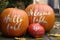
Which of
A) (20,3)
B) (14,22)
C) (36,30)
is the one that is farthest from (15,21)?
(20,3)

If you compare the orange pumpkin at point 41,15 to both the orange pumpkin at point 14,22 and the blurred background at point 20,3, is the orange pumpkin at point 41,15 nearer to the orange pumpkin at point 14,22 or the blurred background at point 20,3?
the orange pumpkin at point 14,22

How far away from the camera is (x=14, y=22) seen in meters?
2.28

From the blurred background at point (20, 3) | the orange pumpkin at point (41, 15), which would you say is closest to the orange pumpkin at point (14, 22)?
the orange pumpkin at point (41, 15)

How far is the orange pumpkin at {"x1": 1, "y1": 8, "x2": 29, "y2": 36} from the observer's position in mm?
2281

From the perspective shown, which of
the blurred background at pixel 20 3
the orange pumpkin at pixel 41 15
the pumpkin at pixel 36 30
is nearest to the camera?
the pumpkin at pixel 36 30

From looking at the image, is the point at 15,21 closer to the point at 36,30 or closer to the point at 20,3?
the point at 36,30

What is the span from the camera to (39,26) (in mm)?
2311

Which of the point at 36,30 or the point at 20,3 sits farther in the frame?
the point at 20,3

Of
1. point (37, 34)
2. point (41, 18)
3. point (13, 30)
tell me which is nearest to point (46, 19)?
point (41, 18)

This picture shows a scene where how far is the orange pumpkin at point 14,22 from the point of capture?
7.48ft

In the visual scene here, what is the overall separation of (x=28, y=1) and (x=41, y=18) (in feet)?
2.99

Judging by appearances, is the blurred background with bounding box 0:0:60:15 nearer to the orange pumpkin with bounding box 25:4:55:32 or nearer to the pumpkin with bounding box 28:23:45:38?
the orange pumpkin with bounding box 25:4:55:32

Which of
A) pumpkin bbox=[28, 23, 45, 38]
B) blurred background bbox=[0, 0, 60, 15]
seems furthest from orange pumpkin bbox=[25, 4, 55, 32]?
blurred background bbox=[0, 0, 60, 15]

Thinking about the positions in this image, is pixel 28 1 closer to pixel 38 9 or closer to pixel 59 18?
pixel 38 9
